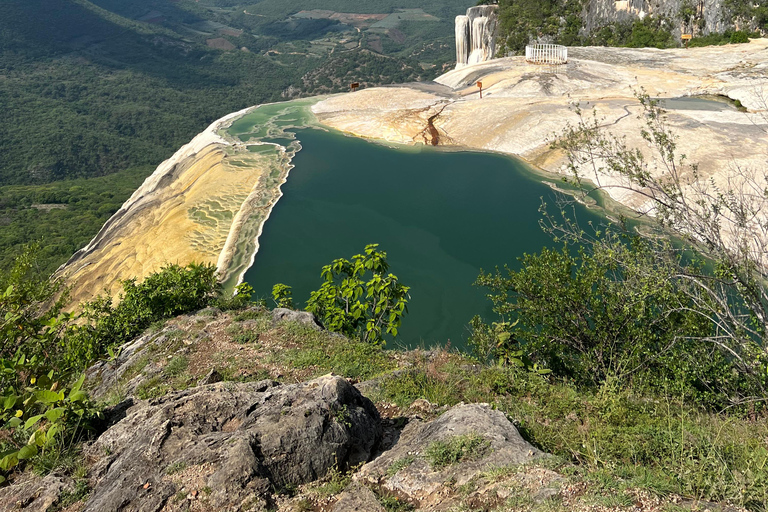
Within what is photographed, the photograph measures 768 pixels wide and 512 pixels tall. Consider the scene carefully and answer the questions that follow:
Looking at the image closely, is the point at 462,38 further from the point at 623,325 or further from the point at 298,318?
the point at 623,325

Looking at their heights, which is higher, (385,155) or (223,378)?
(385,155)

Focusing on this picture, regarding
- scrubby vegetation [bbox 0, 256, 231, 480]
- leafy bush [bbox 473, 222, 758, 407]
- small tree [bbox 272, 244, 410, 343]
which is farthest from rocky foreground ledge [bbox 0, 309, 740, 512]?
small tree [bbox 272, 244, 410, 343]

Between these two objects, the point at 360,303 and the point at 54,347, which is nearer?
the point at 54,347

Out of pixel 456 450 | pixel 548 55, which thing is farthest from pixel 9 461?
pixel 548 55

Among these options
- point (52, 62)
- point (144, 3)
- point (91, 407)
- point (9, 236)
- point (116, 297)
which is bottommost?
point (9, 236)

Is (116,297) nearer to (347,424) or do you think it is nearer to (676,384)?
(347,424)

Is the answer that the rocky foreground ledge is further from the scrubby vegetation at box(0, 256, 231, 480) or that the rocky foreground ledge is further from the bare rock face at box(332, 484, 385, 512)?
the scrubby vegetation at box(0, 256, 231, 480)

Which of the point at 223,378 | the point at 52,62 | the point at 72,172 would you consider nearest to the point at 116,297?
the point at 223,378
